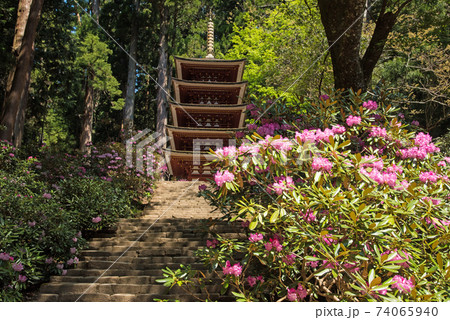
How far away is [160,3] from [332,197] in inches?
786

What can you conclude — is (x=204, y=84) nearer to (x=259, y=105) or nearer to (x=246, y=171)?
(x=259, y=105)

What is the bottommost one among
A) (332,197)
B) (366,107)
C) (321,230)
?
(321,230)

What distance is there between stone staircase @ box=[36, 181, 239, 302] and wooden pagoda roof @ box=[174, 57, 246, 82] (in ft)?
27.7

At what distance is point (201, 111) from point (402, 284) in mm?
12980

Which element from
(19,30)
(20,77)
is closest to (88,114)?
(19,30)

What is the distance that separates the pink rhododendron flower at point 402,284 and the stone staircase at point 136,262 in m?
1.92

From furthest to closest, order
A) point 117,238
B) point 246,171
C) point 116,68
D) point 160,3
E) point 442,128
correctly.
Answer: point 116,68, point 160,3, point 442,128, point 117,238, point 246,171

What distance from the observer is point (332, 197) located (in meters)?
3.00

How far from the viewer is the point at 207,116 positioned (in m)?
15.6

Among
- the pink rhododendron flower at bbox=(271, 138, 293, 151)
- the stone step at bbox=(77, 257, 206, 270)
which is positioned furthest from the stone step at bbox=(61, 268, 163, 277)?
the pink rhododendron flower at bbox=(271, 138, 293, 151)

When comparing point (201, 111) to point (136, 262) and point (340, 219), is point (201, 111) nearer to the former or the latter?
point (136, 262)

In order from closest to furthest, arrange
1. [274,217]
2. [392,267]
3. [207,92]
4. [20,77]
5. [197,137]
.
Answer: [392,267] < [274,217] < [20,77] < [197,137] < [207,92]
